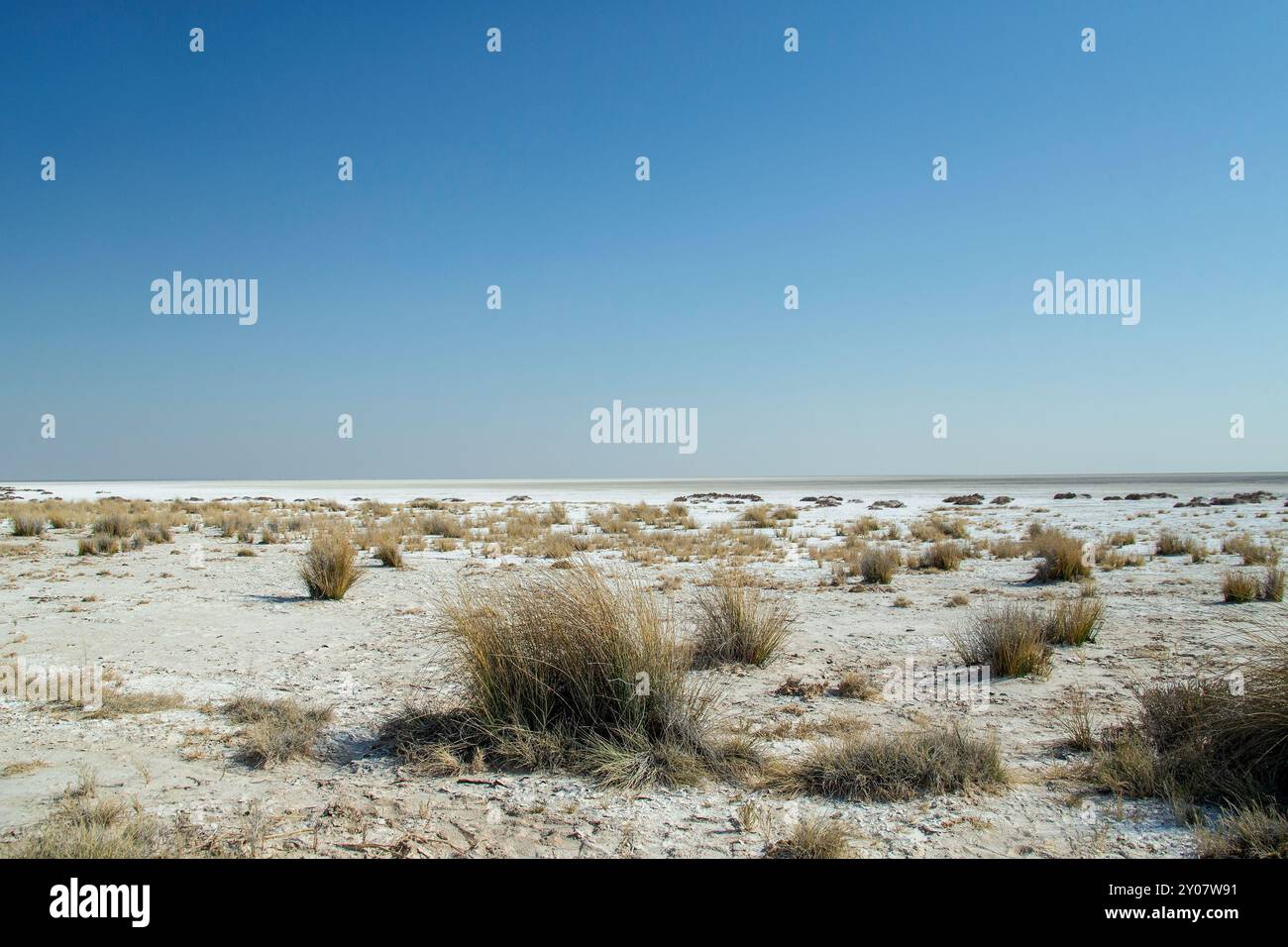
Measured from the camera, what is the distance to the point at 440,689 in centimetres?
659

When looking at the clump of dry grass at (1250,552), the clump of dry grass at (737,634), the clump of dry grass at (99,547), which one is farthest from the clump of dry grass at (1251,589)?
the clump of dry grass at (99,547)

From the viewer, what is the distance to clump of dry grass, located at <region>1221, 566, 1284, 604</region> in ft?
33.7

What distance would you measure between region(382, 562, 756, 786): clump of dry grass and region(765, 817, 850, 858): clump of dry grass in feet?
3.27

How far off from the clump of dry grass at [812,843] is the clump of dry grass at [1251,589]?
9372 mm

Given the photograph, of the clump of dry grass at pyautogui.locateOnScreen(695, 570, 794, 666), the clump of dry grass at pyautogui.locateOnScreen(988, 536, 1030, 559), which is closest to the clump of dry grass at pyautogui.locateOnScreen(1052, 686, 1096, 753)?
the clump of dry grass at pyautogui.locateOnScreen(695, 570, 794, 666)

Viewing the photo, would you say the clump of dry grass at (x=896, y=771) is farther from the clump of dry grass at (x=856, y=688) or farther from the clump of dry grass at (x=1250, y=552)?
the clump of dry grass at (x=1250, y=552)

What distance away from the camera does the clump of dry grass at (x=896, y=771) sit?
432cm

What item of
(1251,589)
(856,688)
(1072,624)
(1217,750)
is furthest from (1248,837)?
(1251,589)

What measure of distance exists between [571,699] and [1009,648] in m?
4.25

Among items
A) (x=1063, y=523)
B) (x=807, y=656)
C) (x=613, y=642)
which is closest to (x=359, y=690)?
(x=613, y=642)
